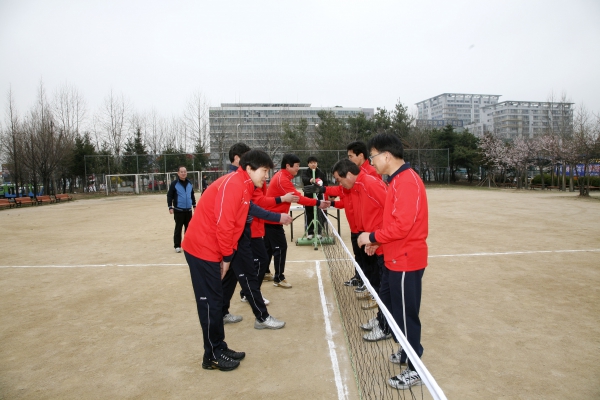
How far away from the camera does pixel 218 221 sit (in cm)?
327

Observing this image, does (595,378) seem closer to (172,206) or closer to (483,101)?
(172,206)

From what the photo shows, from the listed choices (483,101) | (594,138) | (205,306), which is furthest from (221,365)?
(483,101)

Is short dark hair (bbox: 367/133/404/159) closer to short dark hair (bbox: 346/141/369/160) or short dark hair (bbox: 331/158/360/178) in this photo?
short dark hair (bbox: 331/158/360/178)

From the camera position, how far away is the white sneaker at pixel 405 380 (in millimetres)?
3027

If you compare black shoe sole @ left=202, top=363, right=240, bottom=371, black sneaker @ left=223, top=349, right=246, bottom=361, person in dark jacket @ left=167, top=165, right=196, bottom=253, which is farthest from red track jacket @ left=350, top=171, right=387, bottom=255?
person in dark jacket @ left=167, top=165, right=196, bottom=253

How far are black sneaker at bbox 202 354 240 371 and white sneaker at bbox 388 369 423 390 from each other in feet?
4.59

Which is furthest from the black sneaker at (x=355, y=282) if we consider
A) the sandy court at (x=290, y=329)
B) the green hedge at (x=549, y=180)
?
the green hedge at (x=549, y=180)

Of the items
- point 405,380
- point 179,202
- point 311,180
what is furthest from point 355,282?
point 179,202

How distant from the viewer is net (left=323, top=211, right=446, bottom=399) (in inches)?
82.8

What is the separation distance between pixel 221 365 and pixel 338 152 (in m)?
31.7

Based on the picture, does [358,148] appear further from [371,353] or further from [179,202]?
[179,202]

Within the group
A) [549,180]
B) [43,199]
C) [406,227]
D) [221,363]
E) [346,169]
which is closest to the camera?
[406,227]

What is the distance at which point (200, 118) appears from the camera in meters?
41.6

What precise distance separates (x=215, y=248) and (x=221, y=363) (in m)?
1.08
